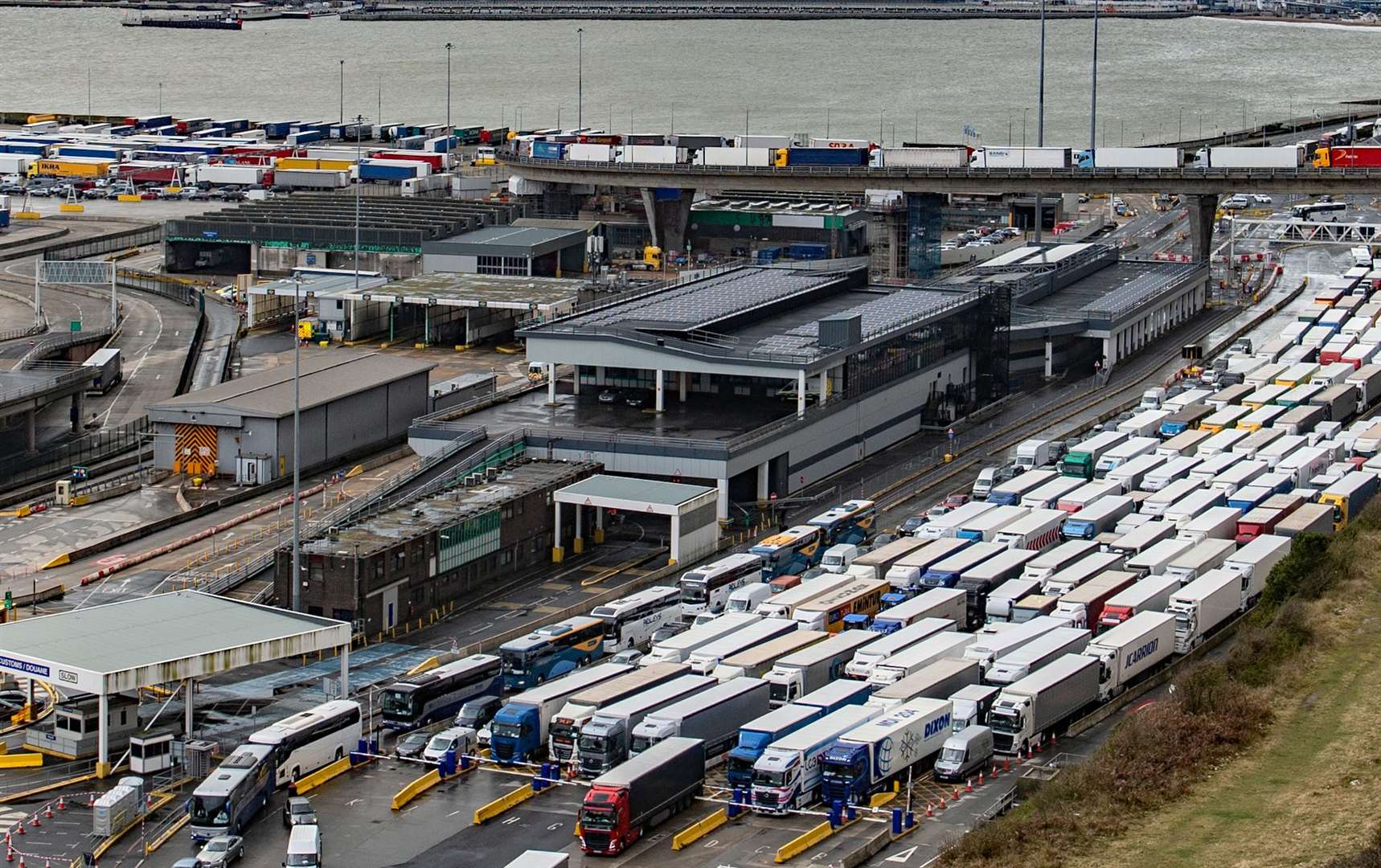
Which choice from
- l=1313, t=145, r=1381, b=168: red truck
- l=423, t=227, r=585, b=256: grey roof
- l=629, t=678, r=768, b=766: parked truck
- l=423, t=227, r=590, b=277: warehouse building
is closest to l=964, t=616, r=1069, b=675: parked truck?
l=629, t=678, r=768, b=766: parked truck

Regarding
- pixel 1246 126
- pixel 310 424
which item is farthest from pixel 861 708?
pixel 1246 126

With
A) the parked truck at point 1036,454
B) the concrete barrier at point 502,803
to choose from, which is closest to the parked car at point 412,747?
the concrete barrier at point 502,803

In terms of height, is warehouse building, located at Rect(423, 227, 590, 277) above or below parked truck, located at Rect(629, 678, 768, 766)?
above

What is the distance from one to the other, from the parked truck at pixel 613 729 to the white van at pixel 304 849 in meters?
5.66

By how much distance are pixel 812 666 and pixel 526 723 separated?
20.7 ft

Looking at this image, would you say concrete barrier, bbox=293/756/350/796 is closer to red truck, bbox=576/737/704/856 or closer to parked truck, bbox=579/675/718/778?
parked truck, bbox=579/675/718/778

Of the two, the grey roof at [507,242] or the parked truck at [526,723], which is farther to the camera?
the grey roof at [507,242]

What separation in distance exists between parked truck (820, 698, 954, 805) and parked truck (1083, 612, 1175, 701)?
478 cm

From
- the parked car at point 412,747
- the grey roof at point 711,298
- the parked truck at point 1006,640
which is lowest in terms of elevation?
the parked car at point 412,747

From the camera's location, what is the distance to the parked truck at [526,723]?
4112 centimetres

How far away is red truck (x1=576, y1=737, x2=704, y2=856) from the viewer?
36.6m

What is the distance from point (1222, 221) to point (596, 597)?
241 ft

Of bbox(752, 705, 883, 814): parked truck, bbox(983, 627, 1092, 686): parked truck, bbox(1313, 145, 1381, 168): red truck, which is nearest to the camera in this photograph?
bbox(752, 705, 883, 814): parked truck

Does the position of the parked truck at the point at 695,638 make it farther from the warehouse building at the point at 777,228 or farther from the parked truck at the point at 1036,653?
the warehouse building at the point at 777,228
